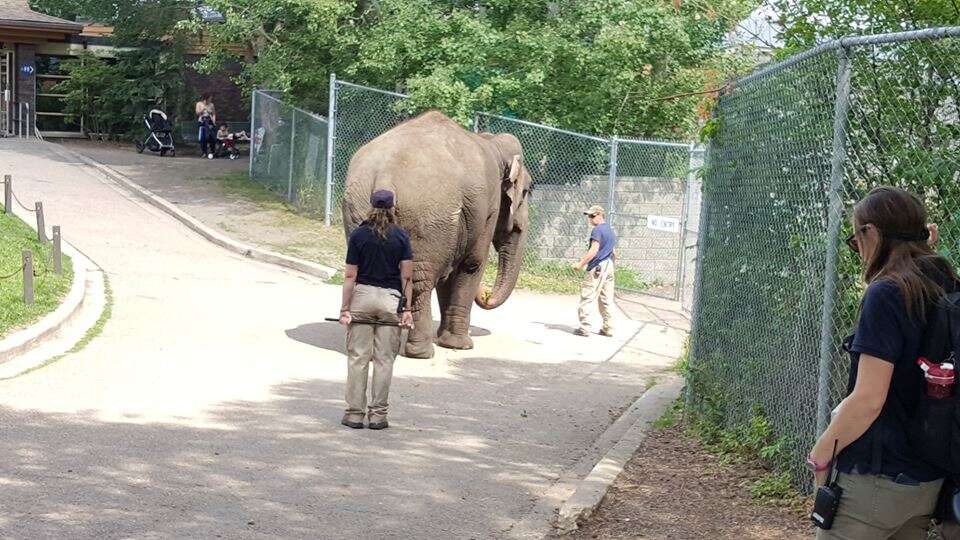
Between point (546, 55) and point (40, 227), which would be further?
point (546, 55)

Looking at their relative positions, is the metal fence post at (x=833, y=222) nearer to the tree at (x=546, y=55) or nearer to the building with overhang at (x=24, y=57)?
the tree at (x=546, y=55)

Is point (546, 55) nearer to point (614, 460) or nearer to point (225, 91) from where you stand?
point (614, 460)

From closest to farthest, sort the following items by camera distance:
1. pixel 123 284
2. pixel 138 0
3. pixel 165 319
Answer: pixel 165 319
pixel 123 284
pixel 138 0

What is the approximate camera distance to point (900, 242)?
4562 millimetres

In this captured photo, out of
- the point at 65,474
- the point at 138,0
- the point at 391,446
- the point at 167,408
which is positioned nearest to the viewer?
the point at 65,474

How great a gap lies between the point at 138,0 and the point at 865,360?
37.7 meters

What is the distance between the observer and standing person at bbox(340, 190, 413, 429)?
1017 cm

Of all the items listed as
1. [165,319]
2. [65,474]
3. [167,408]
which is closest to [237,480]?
[65,474]

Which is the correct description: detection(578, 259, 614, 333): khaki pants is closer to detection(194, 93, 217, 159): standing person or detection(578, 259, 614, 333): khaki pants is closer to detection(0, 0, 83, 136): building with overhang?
detection(194, 93, 217, 159): standing person

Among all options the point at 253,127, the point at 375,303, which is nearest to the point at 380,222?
the point at 375,303

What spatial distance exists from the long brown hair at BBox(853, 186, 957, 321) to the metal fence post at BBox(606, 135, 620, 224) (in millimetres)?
17332

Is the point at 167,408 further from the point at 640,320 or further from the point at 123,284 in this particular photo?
the point at 640,320

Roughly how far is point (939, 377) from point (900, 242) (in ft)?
1.56

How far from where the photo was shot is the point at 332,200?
24.0m
